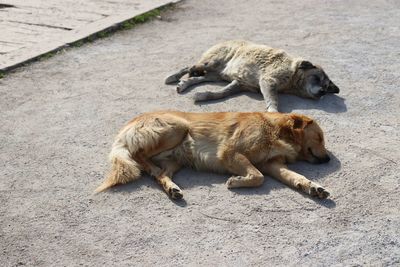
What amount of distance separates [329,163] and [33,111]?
3.61 meters

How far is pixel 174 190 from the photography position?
5.43 m

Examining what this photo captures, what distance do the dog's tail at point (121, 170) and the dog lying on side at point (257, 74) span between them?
2101 millimetres

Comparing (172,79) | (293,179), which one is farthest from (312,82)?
(293,179)

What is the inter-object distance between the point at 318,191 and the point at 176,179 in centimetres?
134

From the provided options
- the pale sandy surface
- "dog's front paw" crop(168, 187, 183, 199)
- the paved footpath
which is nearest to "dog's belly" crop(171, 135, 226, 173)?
the pale sandy surface

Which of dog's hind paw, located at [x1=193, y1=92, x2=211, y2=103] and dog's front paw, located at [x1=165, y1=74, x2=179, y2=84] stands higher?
dog's hind paw, located at [x1=193, y1=92, x2=211, y2=103]

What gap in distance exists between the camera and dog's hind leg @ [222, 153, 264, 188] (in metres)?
5.57

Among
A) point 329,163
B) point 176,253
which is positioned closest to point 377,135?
point 329,163

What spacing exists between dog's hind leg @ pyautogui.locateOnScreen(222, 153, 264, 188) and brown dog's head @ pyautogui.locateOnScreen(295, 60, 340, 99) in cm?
230

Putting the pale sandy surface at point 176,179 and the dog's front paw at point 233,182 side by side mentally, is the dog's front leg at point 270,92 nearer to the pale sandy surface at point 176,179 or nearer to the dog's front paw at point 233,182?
the pale sandy surface at point 176,179

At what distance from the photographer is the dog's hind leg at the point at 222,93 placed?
769 cm

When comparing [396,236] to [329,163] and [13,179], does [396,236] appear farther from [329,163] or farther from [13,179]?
[13,179]

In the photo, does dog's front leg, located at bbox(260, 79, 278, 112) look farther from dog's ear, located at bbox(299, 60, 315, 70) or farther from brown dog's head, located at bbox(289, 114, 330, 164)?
brown dog's head, located at bbox(289, 114, 330, 164)

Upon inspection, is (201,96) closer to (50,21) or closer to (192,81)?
(192,81)
